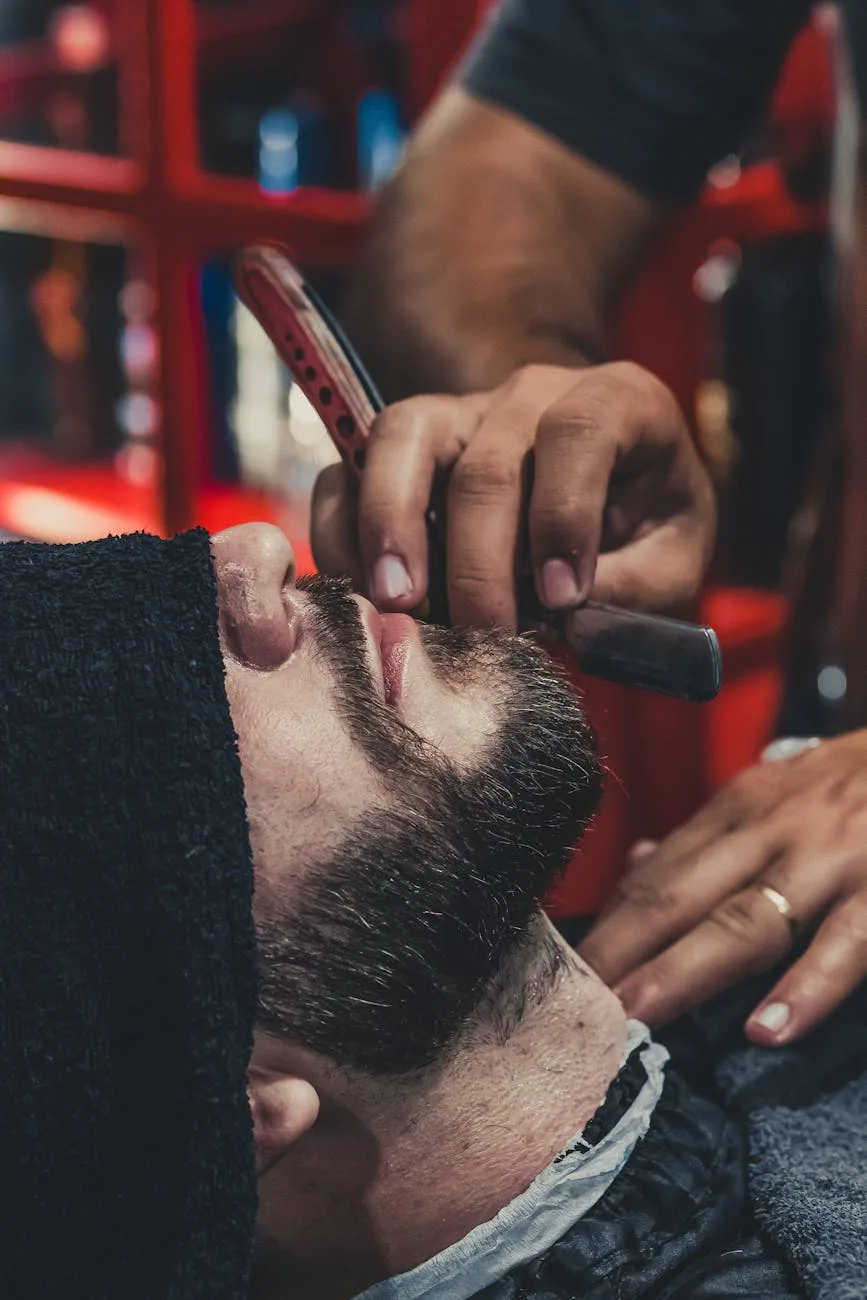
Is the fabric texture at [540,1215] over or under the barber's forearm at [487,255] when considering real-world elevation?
under

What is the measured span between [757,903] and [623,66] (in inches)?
36.9

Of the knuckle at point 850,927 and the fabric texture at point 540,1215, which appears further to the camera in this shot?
the knuckle at point 850,927

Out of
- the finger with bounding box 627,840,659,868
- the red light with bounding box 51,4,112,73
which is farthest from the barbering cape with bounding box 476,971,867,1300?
the red light with bounding box 51,4,112,73

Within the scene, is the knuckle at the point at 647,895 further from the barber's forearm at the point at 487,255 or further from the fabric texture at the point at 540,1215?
the barber's forearm at the point at 487,255

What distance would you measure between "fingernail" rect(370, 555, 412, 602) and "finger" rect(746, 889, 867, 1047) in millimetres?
398

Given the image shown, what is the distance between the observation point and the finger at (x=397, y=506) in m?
0.78

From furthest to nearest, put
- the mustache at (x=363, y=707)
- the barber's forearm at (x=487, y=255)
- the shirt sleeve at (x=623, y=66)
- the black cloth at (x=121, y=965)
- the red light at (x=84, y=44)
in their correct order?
1. the red light at (x=84, y=44)
2. the shirt sleeve at (x=623, y=66)
3. the barber's forearm at (x=487, y=255)
4. the mustache at (x=363, y=707)
5. the black cloth at (x=121, y=965)

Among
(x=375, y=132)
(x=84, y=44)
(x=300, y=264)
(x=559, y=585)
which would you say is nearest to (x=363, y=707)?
(x=559, y=585)

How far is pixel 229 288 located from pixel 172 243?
2.48 ft

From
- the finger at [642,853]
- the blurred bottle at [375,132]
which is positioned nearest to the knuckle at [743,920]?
the finger at [642,853]

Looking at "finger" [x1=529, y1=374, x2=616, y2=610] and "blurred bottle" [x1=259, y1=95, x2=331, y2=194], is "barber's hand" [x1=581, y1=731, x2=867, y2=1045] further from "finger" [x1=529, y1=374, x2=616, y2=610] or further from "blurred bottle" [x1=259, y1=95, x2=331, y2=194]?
"blurred bottle" [x1=259, y1=95, x2=331, y2=194]

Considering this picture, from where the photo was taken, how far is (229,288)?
2.09 meters

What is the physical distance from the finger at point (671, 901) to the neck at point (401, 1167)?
16cm

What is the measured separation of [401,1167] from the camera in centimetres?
74
